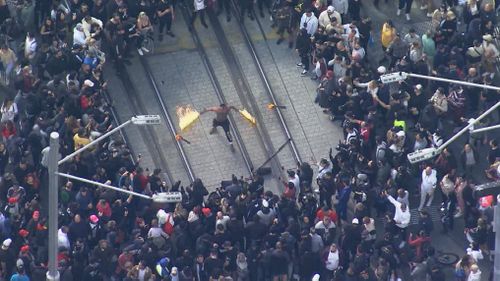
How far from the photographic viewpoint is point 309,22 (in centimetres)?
4412

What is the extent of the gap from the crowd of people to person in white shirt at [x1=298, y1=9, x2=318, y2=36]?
0.05 m

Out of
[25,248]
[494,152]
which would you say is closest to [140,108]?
[25,248]

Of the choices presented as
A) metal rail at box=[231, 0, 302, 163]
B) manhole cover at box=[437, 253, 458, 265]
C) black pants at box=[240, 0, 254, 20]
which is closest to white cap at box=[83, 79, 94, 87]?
metal rail at box=[231, 0, 302, 163]

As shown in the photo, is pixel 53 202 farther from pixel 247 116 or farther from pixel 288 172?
pixel 247 116

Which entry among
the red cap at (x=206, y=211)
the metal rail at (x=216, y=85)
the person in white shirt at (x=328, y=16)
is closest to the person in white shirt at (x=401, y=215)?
the red cap at (x=206, y=211)

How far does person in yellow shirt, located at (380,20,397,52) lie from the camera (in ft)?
146

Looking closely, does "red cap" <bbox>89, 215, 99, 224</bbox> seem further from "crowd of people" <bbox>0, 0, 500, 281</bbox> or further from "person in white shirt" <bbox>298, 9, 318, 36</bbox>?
"person in white shirt" <bbox>298, 9, 318, 36</bbox>

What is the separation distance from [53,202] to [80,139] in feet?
24.8

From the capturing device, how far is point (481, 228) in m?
39.2

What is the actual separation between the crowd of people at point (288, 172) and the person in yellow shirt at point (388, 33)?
0.13 ft

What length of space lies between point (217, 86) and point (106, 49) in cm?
322

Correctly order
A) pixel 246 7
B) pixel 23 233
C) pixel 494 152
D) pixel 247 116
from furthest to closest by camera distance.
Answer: pixel 246 7 → pixel 247 116 → pixel 494 152 → pixel 23 233

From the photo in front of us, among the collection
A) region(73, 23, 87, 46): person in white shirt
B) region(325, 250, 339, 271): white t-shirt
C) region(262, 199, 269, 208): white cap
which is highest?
region(73, 23, 87, 46): person in white shirt

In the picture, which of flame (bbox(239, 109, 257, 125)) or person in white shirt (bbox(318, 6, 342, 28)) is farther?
person in white shirt (bbox(318, 6, 342, 28))
